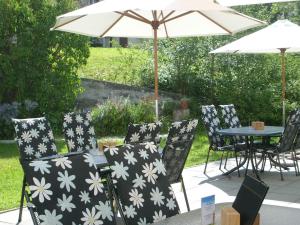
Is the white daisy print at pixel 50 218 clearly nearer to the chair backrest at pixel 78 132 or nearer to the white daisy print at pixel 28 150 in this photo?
the white daisy print at pixel 28 150

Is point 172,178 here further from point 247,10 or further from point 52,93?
point 247,10

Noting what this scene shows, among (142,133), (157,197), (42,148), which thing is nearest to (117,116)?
(42,148)

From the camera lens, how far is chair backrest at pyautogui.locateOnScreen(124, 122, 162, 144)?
5.21 m

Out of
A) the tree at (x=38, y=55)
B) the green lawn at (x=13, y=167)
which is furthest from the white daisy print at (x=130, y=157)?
the tree at (x=38, y=55)

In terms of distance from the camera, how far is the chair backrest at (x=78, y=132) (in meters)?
6.41

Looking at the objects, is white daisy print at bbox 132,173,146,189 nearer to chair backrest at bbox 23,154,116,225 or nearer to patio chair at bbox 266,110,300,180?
chair backrest at bbox 23,154,116,225

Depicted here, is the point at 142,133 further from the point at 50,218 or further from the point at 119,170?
the point at 50,218

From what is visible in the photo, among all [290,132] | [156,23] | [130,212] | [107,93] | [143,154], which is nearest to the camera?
[130,212]

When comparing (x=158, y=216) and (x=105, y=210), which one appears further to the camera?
(x=158, y=216)

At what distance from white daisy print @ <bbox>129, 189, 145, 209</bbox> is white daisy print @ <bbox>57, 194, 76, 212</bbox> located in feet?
1.24

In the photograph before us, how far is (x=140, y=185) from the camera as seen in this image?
3227 millimetres

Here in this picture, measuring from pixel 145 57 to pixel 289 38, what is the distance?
304 inches

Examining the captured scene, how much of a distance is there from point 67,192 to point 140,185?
483 mm

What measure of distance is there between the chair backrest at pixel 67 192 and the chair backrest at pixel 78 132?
3337 mm
